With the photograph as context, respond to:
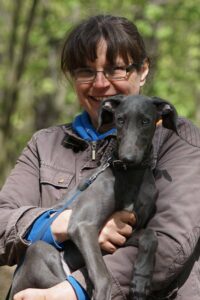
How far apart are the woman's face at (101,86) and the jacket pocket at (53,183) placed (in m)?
0.41

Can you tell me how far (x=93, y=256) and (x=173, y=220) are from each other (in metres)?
0.47

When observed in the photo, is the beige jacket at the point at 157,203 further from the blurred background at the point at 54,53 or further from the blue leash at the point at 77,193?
the blurred background at the point at 54,53

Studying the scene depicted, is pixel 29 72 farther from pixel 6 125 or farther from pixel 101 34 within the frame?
pixel 101 34

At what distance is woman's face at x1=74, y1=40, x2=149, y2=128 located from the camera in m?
4.10

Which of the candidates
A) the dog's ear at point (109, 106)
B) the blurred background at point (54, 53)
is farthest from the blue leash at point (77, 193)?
the blurred background at point (54, 53)

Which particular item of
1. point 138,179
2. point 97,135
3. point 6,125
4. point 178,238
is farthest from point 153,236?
point 6,125

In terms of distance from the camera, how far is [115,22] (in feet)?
14.0

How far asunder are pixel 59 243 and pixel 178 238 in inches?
28.0

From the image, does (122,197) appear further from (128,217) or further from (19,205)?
(19,205)

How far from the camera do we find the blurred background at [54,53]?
11.8 metres

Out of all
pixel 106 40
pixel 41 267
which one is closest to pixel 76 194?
pixel 41 267

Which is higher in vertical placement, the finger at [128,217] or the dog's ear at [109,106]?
the dog's ear at [109,106]

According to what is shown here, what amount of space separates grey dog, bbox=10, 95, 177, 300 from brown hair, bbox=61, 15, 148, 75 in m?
0.45

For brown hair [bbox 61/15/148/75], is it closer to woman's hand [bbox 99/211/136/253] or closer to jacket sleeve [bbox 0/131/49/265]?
jacket sleeve [bbox 0/131/49/265]
